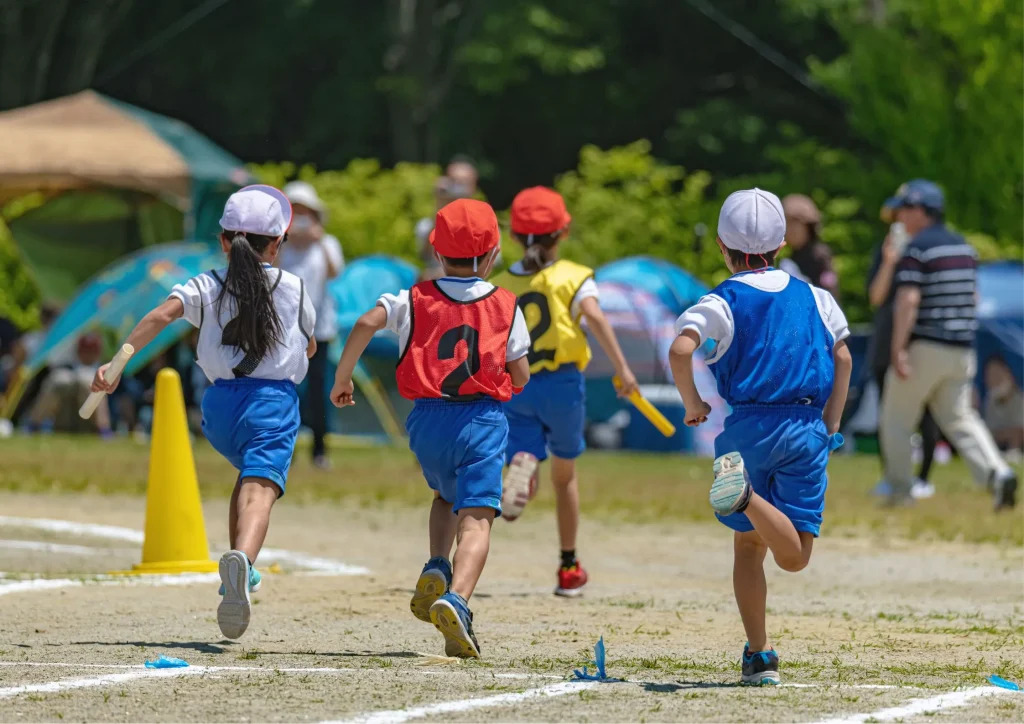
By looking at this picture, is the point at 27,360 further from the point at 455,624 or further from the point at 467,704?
the point at 467,704

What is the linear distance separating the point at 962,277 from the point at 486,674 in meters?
8.00

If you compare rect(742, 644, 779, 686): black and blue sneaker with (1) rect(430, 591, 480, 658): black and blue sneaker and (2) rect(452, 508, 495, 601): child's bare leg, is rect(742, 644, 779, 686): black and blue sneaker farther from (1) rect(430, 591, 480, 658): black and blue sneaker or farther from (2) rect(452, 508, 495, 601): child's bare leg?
(2) rect(452, 508, 495, 601): child's bare leg

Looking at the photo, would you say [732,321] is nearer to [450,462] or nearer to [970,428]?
[450,462]

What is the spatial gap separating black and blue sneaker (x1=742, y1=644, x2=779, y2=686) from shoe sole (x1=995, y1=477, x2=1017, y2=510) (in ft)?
23.0

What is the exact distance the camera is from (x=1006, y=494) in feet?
41.7

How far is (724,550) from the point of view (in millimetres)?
11000

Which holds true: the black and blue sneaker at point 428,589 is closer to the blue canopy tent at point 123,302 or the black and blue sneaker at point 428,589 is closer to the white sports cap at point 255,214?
the white sports cap at point 255,214

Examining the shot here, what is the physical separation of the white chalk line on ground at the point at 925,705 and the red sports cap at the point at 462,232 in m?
2.38

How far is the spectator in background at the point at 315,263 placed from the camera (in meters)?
14.1

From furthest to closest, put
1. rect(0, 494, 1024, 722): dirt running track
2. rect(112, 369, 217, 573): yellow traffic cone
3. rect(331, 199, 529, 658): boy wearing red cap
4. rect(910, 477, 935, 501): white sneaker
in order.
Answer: rect(910, 477, 935, 501): white sneaker → rect(112, 369, 217, 573): yellow traffic cone → rect(331, 199, 529, 658): boy wearing red cap → rect(0, 494, 1024, 722): dirt running track

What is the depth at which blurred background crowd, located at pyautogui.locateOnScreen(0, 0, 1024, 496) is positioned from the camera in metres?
20.1

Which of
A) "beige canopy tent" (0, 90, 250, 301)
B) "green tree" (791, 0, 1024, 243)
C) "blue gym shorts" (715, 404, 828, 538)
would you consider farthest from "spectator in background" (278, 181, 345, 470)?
"green tree" (791, 0, 1024, 243)

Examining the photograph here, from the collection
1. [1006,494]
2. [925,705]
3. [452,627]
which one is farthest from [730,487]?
[1006,494]

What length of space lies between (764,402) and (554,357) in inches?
103
